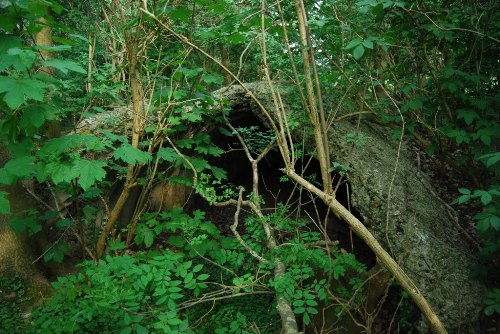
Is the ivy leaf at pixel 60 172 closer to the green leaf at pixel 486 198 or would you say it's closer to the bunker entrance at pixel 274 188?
the bunker entrance at pixel 274 188

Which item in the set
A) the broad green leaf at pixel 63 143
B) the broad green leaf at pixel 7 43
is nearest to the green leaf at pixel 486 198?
the broad green leaf at pixel 63 143

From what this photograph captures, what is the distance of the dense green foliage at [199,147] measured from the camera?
2260 mm

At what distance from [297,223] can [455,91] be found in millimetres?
1990

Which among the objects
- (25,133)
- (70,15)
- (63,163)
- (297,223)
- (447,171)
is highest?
(70,15)

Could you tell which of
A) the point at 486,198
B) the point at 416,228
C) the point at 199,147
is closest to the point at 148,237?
the point at 199,147

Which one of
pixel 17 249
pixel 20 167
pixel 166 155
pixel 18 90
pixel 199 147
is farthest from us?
pixel 199 147

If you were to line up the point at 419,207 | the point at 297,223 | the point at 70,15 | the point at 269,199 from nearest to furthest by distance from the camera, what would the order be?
the point at 297,223, the point at 419,207, the point at 269,199, the point at 70,15

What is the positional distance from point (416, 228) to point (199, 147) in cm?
240

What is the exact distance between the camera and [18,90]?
72.2 inches

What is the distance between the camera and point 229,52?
887cm

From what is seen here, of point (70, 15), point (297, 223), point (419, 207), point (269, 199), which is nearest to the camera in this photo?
point (297, 223)

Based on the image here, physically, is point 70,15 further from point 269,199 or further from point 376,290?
point 376,290

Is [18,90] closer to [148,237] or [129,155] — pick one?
[129,155]

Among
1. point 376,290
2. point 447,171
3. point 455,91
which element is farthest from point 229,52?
point 376,290
